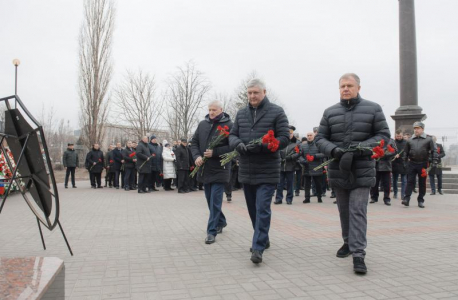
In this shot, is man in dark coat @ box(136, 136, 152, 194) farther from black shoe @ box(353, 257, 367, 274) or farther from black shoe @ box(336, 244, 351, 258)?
black shoe @ box(353, 257, 367, 274)

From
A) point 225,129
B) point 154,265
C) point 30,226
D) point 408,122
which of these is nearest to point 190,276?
point 154,265

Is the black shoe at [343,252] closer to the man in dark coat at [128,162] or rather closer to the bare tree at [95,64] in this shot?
the man in dark coat at [128,162]

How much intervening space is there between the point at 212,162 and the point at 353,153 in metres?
2.21

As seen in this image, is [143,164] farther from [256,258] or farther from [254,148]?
[256,258]

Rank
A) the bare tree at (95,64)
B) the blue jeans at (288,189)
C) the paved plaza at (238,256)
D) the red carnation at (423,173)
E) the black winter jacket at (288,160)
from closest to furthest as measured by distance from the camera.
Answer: the paved plaza at (238,256) < the red carnation at (423,173) < the blue jeans at (288,189) < the black winter jacket at (288,160) < the bare tree at (95,64)

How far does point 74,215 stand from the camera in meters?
8.79

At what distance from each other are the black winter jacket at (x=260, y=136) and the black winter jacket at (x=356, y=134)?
53 centimetres

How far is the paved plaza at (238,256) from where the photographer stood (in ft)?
12.2

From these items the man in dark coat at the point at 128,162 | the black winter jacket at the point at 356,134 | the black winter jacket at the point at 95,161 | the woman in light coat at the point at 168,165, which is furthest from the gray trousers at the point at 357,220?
the black winter jacket at the point at 95,161

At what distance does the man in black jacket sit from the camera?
397 inches

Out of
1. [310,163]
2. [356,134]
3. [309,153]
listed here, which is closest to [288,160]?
[310,163]

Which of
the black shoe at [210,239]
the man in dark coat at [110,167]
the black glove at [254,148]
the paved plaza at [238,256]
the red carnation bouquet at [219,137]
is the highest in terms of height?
the red carnation bouquet at [219,137]

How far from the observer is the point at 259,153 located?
4898mm

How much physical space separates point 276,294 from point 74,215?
641 cm
